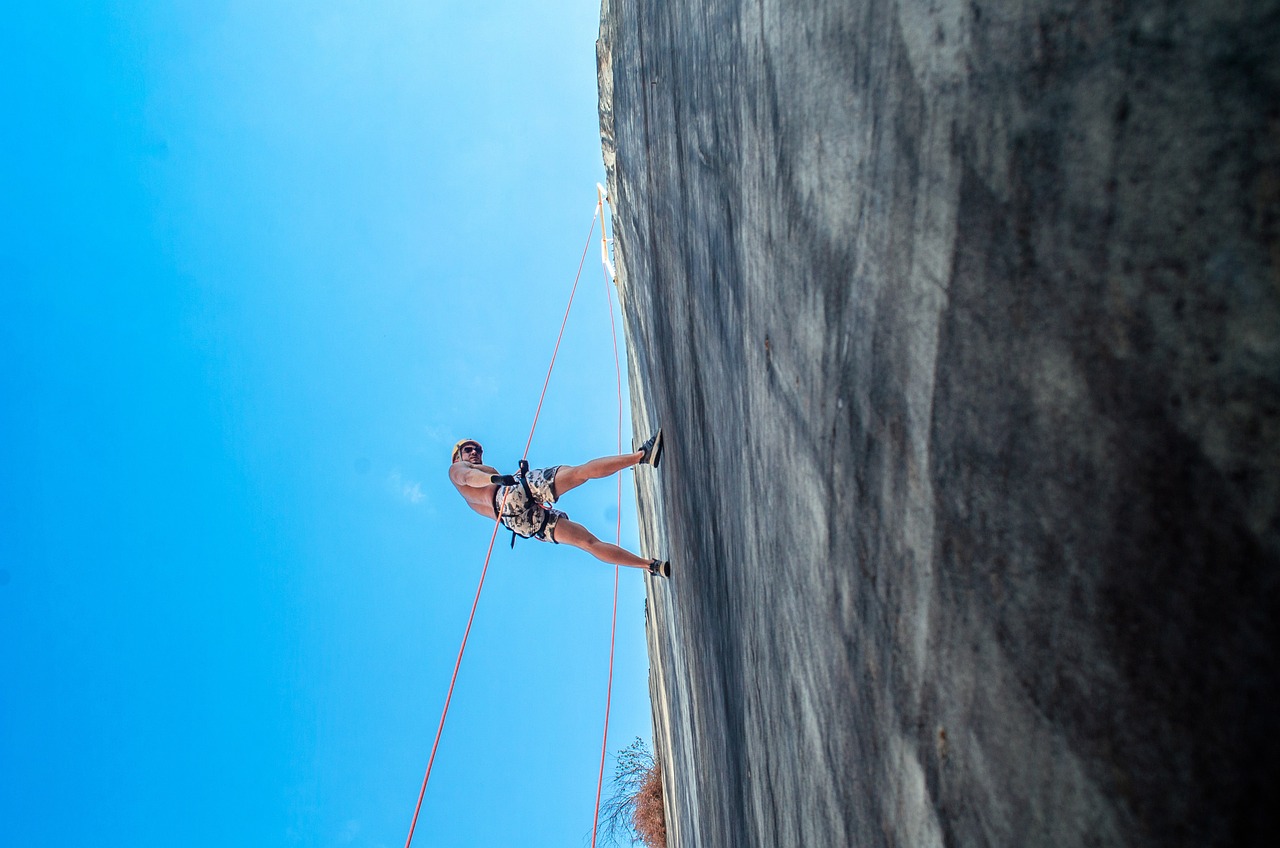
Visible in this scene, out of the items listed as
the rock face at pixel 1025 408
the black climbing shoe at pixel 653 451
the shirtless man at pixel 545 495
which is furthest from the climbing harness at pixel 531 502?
the rock face at pixel 1025 408

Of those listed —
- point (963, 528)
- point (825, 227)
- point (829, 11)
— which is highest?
point (829, 11)

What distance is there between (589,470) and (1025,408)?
3.89 metres

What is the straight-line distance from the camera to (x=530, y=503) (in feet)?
15.7

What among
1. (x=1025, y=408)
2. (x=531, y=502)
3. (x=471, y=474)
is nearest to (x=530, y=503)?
(x=531, y=502)

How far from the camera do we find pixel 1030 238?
2.92 feet

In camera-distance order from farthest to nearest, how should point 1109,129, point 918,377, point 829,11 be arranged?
point 829,11 → point 918,377 → point 1109,129

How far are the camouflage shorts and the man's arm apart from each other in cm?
15

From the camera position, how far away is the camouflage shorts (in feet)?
15.7

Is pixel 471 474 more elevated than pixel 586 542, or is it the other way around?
pixel 471 474

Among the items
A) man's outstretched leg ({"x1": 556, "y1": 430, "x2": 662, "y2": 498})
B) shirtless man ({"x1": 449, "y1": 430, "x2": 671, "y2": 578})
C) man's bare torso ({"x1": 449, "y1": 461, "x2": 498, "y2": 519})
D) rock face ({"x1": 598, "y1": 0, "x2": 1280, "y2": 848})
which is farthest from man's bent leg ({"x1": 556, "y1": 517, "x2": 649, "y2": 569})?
rock face ({"x1": 598, "y1": 0, "x2": 1280, "y2": 848})

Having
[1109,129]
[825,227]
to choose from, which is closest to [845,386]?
[825,227]

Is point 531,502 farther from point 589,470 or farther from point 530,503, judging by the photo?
point 589,470

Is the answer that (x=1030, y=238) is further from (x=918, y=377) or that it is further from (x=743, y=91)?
(x=743, y=91)

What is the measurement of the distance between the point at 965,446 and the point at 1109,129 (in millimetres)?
435
